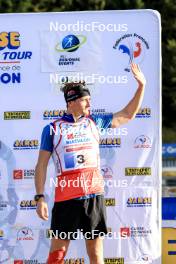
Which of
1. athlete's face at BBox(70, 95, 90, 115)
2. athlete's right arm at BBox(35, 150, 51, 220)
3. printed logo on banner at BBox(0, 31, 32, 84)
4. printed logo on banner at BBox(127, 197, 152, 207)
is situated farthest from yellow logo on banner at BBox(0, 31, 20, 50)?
printed logo on banner at BBox(127, 197, 152, 207)

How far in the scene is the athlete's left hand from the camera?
575cm

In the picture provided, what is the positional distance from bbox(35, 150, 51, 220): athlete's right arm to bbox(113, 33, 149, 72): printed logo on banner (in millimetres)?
1010

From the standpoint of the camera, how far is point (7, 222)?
5.93 meters

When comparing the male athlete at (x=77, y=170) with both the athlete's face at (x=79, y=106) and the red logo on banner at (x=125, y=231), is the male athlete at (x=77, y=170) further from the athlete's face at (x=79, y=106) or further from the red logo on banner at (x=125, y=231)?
the red logo on banner at (x=125, y=231)

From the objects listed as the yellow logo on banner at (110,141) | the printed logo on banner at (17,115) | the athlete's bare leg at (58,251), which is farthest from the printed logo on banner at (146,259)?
the printed logo on banner at (17,115)

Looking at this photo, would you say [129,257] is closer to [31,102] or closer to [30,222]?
[30,222]

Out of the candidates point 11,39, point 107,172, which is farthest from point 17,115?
point 107,172

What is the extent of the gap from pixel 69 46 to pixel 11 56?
51 centimetres

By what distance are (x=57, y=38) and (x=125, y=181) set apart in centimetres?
136

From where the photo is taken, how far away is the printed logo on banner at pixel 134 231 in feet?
19.4

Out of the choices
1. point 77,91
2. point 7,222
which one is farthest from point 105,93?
point 7,222

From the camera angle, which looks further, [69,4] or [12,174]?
[69,4]

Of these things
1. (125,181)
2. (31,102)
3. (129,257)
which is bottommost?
(129,257)

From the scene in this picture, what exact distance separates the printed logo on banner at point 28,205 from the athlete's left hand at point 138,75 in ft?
4.53
